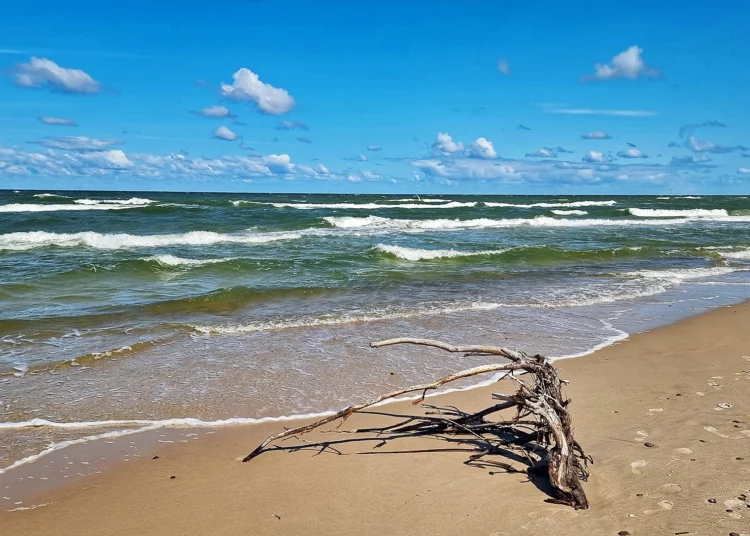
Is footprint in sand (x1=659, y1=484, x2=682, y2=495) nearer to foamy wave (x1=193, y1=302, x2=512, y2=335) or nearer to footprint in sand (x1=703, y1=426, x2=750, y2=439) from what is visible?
footprint in sand (x1=703, y1=426, x2=750, y2=439)

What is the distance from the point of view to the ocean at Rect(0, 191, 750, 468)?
538 cm

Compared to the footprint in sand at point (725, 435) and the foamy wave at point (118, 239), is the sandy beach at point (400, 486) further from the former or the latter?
the foamy wave at point (118, 239)

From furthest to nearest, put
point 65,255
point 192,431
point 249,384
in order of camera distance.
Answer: point 65,255
point 249,384
point 192,431

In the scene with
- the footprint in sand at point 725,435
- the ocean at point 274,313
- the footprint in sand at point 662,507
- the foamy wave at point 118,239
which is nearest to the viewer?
the footprint in sand at point 662,507

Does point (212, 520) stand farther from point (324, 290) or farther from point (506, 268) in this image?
point (506, 268)

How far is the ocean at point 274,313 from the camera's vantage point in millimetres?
5383

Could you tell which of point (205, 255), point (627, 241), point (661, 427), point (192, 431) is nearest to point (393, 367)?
point (192, 431)

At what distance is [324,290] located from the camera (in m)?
11.4

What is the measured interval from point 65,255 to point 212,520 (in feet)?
51.1

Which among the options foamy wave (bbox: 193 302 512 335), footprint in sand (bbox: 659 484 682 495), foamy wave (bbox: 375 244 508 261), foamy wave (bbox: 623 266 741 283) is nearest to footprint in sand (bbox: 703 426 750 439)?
footprint in sand (bbox: 659 484 682 495)

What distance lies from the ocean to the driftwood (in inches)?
53.4

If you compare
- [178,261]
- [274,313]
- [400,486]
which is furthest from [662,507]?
[178,261]

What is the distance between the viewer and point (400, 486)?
355cm

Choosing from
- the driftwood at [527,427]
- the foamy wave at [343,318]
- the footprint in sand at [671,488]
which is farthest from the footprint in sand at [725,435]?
the foamy wave at [343,318]
